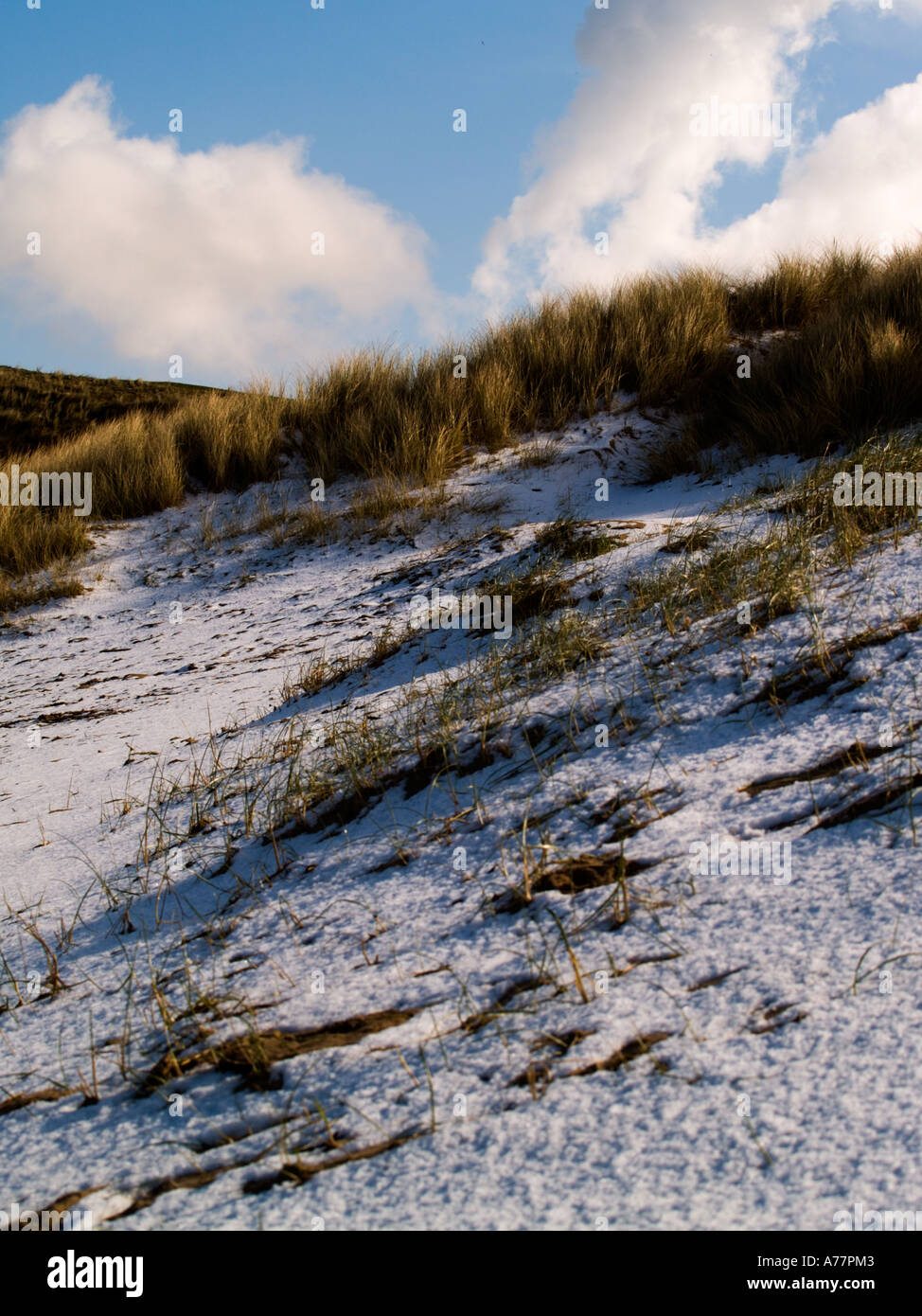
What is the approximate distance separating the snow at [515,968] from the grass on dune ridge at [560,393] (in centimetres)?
361

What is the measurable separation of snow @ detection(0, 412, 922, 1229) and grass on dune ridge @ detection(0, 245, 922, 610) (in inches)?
142

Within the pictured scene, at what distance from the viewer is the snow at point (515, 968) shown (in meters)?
1.20

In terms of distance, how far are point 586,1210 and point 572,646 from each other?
208 cm

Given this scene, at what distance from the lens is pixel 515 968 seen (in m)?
1.60

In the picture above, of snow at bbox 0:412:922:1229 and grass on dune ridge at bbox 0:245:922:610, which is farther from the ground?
grass on dune ridge at bbox 0:245:922:610

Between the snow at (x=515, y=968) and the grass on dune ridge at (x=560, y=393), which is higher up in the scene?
the grass on dune ridge at (x=560, y=393)

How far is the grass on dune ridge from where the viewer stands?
242 inches

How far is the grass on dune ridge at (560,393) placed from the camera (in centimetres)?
614

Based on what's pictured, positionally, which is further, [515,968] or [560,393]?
[560,393]

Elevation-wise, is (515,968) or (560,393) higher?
(560,393)

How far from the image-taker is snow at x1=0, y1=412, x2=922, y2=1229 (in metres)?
1.20

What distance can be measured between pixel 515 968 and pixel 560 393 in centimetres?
666

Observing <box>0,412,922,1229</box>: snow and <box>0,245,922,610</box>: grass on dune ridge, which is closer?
<box>0,412,922,1229</box>: snow

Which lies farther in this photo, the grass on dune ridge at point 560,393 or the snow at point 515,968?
the grass on dune ridge at point 560,393
